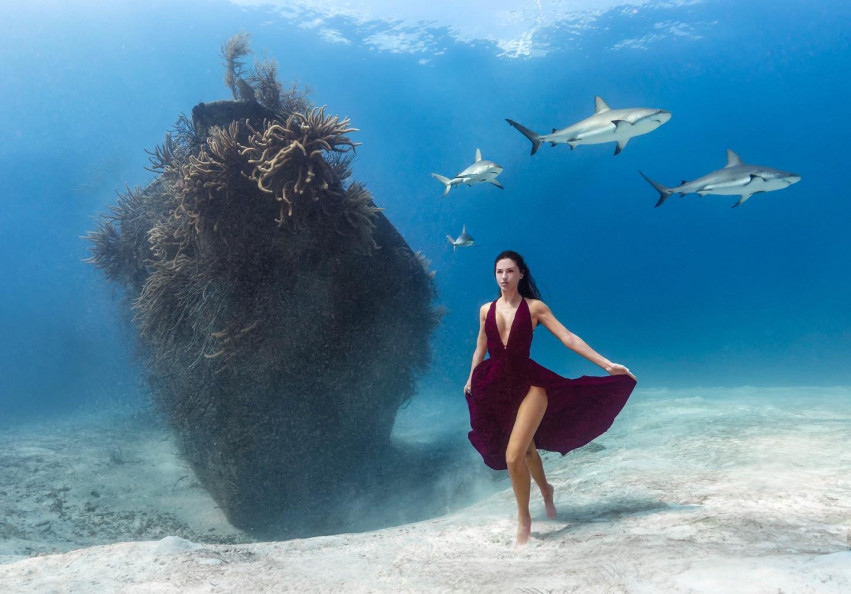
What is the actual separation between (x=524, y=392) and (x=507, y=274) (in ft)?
3.32

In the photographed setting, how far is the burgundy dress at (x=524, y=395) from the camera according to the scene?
3.49m

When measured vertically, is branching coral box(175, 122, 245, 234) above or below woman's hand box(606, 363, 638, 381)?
above

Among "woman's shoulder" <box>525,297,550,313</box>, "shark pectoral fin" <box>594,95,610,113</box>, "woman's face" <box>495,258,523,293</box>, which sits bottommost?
"woman's shoulder" <box>525,297,550,313</box>

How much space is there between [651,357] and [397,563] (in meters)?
53.8

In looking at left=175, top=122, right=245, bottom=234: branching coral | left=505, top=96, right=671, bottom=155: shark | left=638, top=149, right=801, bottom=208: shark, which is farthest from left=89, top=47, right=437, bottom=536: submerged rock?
left=638, top=149, right=801, bottom=208: shark

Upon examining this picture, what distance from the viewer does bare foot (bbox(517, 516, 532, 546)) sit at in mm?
3162

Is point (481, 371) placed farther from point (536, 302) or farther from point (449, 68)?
point (449, 68)

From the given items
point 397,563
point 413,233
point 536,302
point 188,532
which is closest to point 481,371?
point 536,302

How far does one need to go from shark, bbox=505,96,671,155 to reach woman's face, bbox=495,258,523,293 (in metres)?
4.18

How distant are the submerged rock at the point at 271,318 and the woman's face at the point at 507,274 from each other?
133 inches

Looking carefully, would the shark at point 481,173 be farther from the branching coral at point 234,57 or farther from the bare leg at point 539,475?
the bare leg at point 539,475

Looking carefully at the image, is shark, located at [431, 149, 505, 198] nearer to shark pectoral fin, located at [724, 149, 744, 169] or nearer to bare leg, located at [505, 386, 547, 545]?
shark pectoral fin, located at [724, 149, 744, 169]

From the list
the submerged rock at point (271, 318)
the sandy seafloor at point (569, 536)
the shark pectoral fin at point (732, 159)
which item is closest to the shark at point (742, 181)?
the shark pectoral fin at point (732, 159)

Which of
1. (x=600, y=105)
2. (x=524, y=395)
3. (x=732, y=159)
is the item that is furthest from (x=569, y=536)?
(x=732, y=159)
